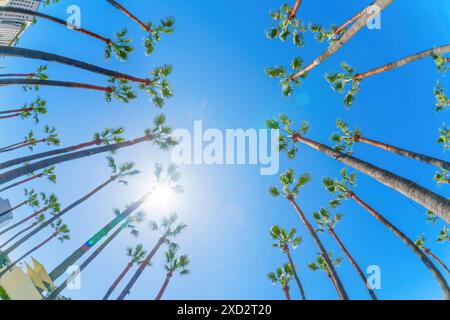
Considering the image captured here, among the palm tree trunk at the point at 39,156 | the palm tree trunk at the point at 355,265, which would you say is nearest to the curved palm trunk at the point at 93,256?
the palm tree trunk at the point at 39,156

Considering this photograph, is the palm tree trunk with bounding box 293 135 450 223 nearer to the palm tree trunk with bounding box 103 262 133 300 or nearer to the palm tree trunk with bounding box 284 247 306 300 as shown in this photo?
the palm tree trunk with bounding box 284 247 306 300

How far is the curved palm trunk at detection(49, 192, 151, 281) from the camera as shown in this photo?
15.7 m

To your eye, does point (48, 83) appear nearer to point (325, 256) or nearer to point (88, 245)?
point (88, 245)

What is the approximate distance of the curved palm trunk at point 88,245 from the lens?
15.7 meters

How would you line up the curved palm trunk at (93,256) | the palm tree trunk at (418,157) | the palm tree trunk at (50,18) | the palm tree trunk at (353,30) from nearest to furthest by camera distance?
1. the palm tree trunk at (353,30)
2. the palm tree trunk at (418,157)
3. the palm tree trunk at (50,18)
4. the curved palm trunk at (93,256)

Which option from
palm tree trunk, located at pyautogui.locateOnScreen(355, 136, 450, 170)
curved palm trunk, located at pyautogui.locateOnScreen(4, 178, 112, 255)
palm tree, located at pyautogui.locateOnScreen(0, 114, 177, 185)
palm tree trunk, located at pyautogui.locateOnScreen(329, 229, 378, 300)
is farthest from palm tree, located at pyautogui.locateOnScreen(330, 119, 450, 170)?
curved palm trunk, located at pyautogui.locateOnScreen(4, 178, 112, 255)

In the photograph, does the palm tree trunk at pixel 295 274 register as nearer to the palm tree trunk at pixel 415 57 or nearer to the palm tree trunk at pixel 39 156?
the palm tree trunk at pixel 415 57

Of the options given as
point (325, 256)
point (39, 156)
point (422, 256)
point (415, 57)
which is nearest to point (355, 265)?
point (325, 256)

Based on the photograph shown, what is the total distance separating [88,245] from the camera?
1705 centimetres

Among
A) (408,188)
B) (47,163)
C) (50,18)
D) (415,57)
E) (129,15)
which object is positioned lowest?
(408,188)

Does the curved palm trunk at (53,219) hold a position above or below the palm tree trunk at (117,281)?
above
